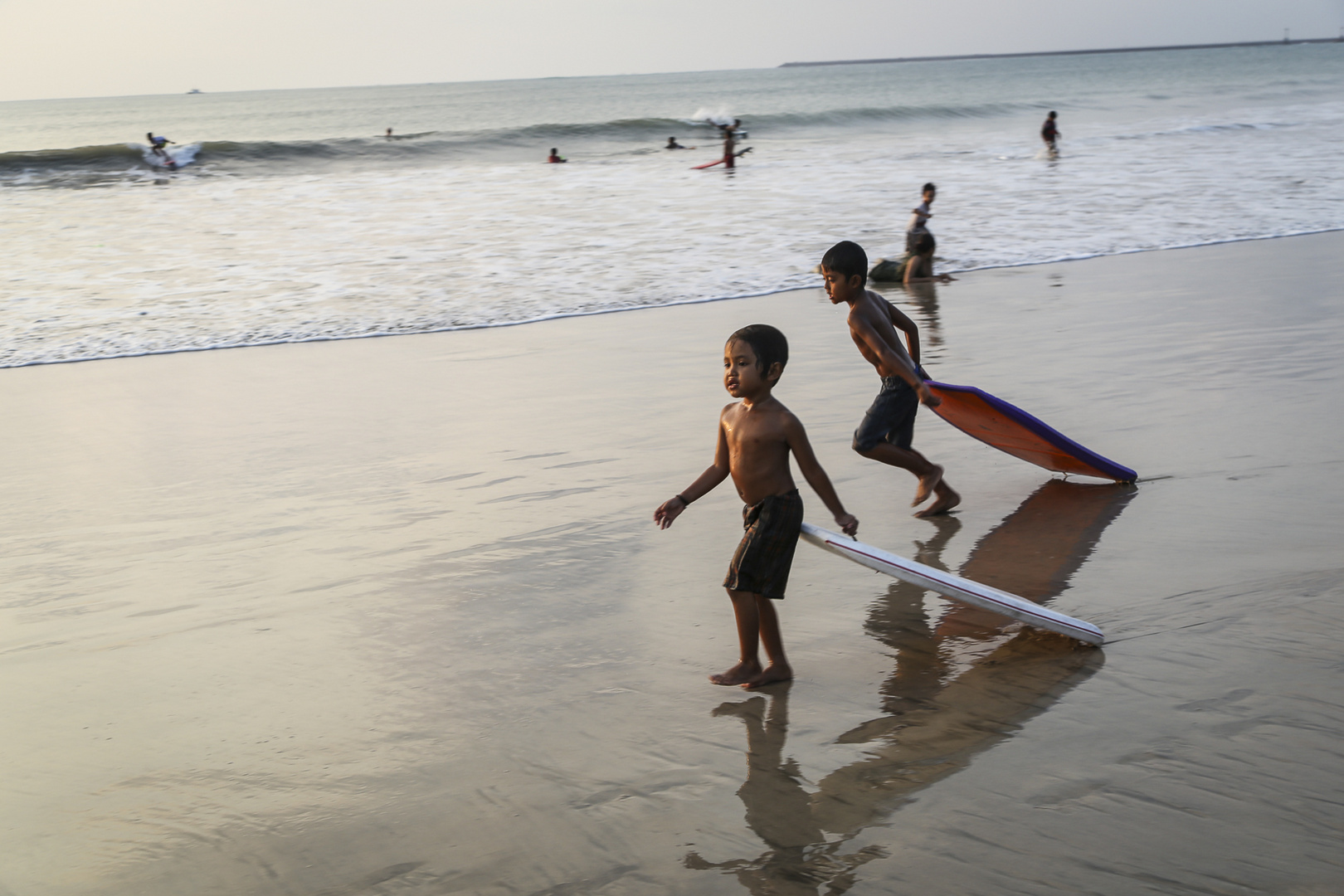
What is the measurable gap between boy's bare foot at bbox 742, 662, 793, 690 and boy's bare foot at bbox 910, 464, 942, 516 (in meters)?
1.78

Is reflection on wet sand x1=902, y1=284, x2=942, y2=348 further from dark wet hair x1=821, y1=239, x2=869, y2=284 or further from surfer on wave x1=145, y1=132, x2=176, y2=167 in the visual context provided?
surfer on wave x1=145, y1=132, x2=176, y2=167

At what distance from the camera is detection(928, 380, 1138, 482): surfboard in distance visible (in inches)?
201

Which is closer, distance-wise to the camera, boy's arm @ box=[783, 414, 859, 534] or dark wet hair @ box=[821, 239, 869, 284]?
boy's arm @ box=[783, 414, 859, 534]

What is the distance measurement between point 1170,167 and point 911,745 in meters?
24.6

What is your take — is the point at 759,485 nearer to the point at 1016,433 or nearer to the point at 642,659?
the point at 642,659

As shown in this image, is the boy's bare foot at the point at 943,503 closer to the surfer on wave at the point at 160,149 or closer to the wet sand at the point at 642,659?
the wet sand at the point at 642,659

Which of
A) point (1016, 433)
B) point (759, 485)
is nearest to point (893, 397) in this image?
point (1016, 433)

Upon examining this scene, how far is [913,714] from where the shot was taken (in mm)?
3186

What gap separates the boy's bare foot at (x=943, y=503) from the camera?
5.05 metres

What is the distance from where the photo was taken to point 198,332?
10.6 metres

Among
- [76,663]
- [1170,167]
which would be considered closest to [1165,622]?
[76,663]

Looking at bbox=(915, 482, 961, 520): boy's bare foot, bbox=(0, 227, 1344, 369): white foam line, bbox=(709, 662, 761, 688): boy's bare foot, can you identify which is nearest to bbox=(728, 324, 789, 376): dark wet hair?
bbox=(709, 662, 761, 688): boy's bare foot

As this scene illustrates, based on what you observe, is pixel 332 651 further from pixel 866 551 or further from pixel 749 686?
pixel 866 551

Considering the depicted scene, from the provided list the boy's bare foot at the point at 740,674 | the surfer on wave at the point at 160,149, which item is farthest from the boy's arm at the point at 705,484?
the surfer on wave at the point at 160,149
